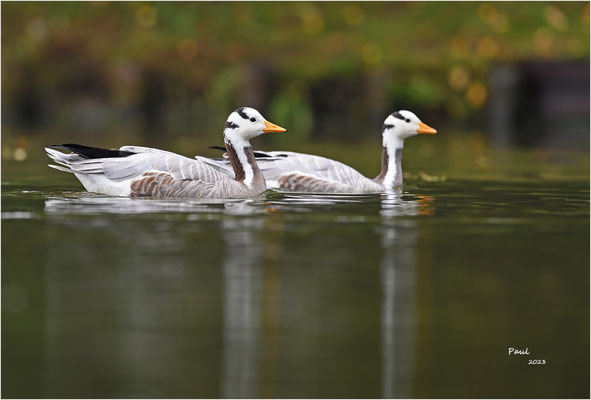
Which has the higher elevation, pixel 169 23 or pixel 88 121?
pixel 169 23

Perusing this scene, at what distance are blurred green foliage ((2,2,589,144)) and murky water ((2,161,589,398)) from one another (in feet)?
67.6

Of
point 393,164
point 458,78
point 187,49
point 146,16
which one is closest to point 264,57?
point 187,49

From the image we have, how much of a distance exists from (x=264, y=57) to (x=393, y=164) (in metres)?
21.7

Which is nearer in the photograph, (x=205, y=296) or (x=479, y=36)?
(x=205, y=296)

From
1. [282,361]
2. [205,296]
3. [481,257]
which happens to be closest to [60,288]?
[205,296]

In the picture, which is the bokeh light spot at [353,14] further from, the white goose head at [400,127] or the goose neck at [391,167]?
the goose neck at [391,167]

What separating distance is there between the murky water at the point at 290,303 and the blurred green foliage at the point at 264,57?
20.6m

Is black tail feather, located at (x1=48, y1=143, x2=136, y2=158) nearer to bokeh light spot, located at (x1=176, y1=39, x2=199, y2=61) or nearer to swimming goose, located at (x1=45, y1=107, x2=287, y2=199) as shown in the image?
swimming goose, located at (x1=45, y1=107, x2=287, y2=199)

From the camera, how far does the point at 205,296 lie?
7.91 meters

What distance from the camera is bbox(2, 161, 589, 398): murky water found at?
620 cm

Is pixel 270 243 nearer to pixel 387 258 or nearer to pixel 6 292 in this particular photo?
pixel 387 258

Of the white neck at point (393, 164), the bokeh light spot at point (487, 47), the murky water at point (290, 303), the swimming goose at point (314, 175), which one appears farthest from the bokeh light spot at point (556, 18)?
the murky water at point (290, 303)

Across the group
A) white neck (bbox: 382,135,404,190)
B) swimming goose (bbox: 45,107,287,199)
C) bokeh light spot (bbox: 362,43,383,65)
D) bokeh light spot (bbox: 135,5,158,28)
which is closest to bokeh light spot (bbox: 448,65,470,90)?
bokeh light spot (bbox: 362,43,383,65)

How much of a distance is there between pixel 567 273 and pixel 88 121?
28.5 metres
